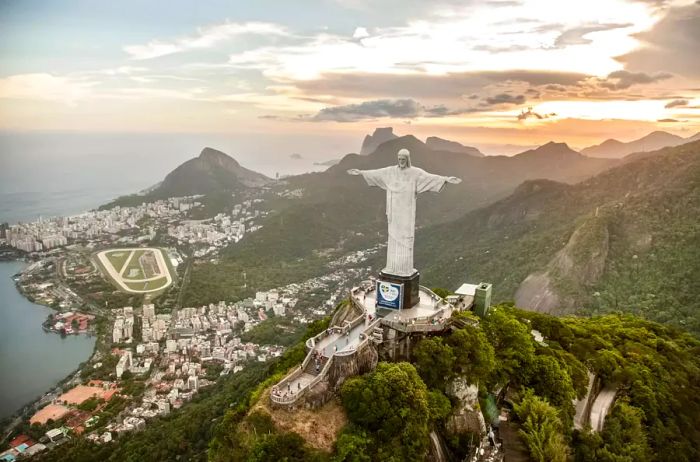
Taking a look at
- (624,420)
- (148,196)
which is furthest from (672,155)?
(148,196)

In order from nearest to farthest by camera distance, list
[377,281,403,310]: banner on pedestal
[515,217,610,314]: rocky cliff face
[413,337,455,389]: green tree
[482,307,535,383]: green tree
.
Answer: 1. [413,337,455,389]: green tree
2. [482,307,535,383]: green tree
3. [377,281,403,310]: banner on pedestal
4. [515,217,610,314]: rocky cliff face

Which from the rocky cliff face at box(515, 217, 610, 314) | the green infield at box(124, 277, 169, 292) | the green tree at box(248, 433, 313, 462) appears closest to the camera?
the green tree at box(248, 433, 313, 462)

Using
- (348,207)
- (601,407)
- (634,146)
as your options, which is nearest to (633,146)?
(634,146)

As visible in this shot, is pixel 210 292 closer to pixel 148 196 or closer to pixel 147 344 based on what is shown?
pixel 147 344

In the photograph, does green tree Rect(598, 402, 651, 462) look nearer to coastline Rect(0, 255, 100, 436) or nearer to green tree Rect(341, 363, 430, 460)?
green tree Rect(341, 363, 430, 460)

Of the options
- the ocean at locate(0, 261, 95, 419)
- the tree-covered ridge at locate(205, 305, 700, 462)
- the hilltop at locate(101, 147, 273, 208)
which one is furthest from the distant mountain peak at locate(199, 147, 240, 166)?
the tree-covered ridge at locate(205, 305, 700, 462)

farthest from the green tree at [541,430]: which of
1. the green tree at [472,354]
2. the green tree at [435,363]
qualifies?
the green tree at [435,363]

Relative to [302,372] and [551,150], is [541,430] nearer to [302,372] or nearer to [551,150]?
[302,372]

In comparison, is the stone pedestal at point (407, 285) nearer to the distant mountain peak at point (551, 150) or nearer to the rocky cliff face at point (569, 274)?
the rocky cliff face at point (569, 274)
